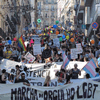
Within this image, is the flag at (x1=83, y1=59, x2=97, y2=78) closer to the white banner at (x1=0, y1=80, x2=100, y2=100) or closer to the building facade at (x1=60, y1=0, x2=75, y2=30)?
the white banner at (x1=0, y1=80, x2=100, y2=100)

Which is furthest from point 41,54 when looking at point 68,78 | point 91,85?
point 91,85

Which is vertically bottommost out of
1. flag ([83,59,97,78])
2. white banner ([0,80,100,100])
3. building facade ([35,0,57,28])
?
building facade ([35,0,57,28])

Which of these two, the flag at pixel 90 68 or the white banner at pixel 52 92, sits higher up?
the flag at pixel 90 68

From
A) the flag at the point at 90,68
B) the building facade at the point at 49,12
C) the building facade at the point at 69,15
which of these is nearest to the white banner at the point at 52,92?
the flag at the point at 90,68

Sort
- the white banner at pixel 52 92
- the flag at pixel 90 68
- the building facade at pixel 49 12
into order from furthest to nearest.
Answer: the building facade at pixel 49 12 → the flag at pixel 90 68 → the white banner at pixel 52 92

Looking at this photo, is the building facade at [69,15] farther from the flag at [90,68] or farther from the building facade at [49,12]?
the flag at [90,68]

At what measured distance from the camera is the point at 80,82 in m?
8.16

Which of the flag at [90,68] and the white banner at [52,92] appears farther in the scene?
the flag at [90,68]

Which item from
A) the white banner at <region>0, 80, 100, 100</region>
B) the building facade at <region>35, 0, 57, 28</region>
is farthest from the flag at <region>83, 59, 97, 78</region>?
the building facade at <region>35, 0, 57, 28</region>

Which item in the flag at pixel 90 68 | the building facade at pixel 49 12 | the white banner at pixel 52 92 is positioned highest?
the flag at pixel 90 68

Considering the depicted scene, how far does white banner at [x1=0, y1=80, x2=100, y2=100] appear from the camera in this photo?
793cm

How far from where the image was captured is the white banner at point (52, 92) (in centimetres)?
793

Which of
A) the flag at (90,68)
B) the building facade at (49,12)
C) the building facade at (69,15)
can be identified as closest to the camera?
the flag at (90,68)

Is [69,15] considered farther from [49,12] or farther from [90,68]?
[90,68]
